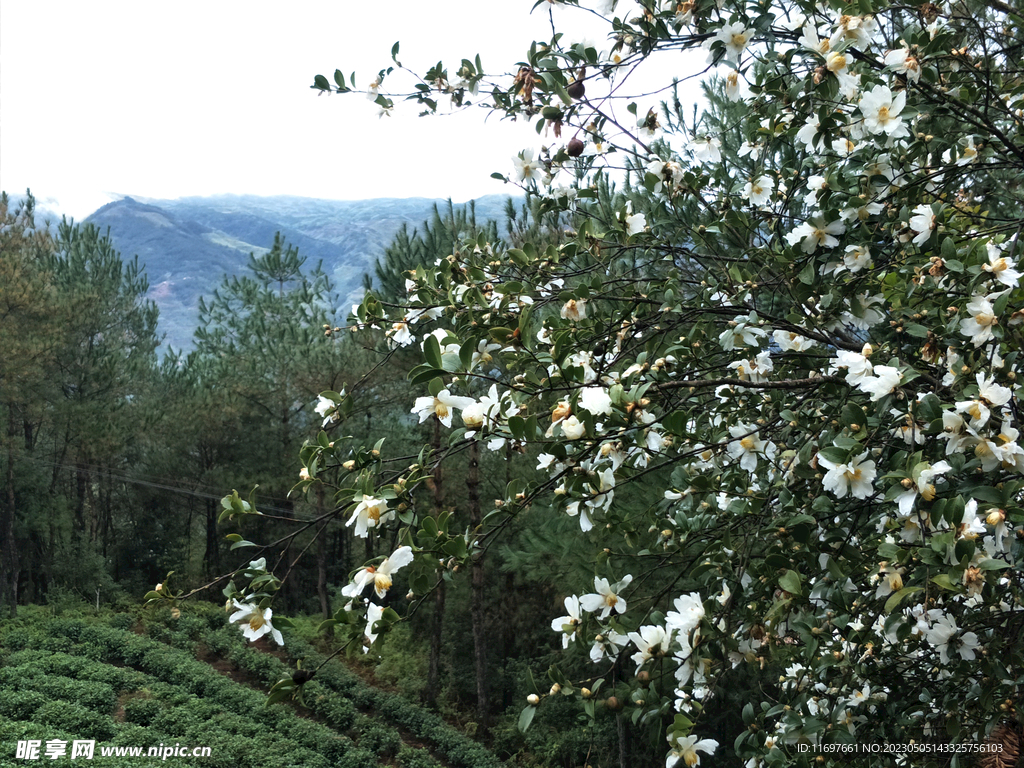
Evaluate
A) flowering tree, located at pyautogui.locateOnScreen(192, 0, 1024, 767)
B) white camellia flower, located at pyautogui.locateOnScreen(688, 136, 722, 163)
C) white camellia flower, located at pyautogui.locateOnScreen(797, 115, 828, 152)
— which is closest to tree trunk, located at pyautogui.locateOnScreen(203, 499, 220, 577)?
flowering tree, located at pyautogui.locateOnScreen(192, 0, 1024, 767)

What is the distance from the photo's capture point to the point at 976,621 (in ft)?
4.22

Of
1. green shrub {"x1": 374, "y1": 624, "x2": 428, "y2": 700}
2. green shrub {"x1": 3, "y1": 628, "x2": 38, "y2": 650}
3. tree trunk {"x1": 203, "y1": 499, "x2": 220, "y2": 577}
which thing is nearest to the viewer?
green shrub {"x1": 374, "y1": 624, "x2": 428, "y2": 700}

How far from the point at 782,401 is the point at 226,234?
82163 mm

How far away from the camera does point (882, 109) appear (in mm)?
1125

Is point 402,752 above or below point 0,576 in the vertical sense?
below

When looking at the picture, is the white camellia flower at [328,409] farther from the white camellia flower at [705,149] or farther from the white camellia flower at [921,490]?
the white camellia flower at [705,149]

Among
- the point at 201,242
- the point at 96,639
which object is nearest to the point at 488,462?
the point at 96,639

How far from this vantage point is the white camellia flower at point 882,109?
1.10 metres

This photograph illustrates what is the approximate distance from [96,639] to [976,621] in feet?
33.3

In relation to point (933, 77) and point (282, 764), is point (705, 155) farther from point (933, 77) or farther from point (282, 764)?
point (282, 764)

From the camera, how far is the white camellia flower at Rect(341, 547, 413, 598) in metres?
0.84

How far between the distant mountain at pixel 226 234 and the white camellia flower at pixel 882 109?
55688 mm

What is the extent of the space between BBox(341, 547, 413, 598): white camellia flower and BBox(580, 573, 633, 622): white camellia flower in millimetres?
341

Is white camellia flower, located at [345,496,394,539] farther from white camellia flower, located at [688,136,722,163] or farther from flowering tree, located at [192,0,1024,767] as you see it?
white camellia flower, located at [688,136,722,163]
